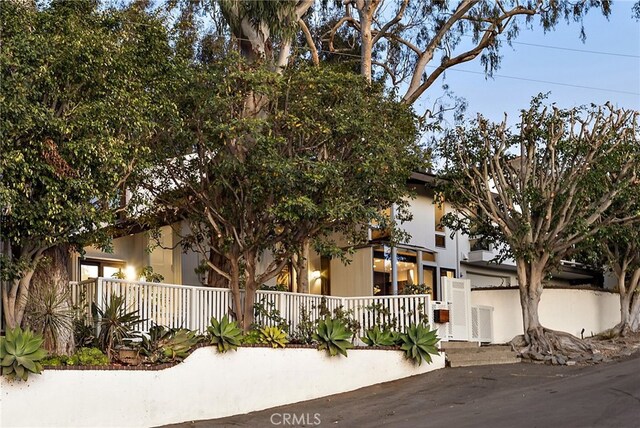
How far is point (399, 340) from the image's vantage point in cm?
1727

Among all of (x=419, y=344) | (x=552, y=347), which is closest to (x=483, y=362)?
(x=552, y=347)

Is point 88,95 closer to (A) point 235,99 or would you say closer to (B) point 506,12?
(A) point 235,99

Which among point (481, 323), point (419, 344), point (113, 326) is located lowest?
point (419, 344)

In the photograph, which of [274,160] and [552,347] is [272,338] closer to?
[274,160]

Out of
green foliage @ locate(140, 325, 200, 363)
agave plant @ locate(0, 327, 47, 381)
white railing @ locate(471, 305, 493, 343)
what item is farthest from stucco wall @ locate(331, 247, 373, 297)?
agave plant @ locate(0, 327, 47, 381)

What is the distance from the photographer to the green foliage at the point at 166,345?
1341 cm

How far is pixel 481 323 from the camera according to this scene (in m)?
20.4

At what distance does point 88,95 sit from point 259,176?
3.81m

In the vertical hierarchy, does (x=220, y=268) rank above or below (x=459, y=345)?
above

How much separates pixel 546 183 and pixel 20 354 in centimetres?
1302

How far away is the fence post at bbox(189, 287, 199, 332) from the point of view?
1645 cm

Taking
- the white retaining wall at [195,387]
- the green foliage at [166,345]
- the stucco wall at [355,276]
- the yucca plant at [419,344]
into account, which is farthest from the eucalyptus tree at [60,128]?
the stucco wall at [355,276]

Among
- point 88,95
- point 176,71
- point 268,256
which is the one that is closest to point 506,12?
point 268,256

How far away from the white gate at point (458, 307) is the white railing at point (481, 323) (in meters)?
0.51
